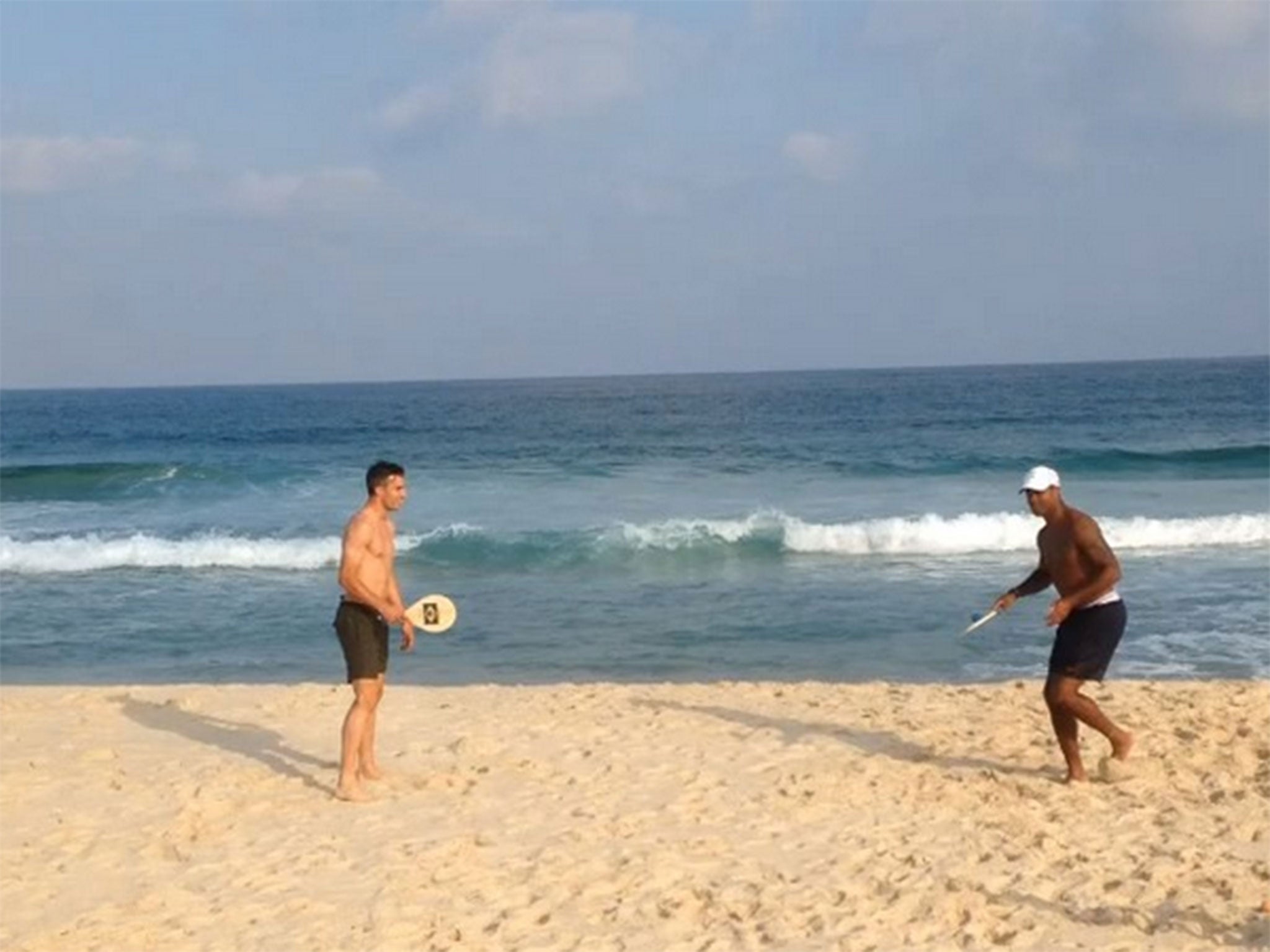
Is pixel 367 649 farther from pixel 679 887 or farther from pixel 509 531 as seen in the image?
pixel 509 531

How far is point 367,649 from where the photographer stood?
22.2ft

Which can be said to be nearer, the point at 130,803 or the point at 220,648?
the point at 130,803

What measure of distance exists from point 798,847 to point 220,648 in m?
8.29

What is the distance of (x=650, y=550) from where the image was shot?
62.0 ft

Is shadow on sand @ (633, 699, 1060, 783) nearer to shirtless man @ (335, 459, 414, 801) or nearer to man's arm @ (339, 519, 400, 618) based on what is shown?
shirtless man @ (335, 459, 414, 801)

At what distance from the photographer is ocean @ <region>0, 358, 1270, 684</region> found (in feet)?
39.8

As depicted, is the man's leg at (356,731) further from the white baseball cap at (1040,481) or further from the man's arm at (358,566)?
the white baseball cap at (1040,481)

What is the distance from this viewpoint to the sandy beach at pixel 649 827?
516 centimetres

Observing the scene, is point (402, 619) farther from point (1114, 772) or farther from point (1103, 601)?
point (1114, 772)

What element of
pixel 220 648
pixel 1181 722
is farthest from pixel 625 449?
pixel 1181 722

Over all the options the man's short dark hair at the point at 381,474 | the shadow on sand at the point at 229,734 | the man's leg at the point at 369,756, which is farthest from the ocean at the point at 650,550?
the man's short dark hair at the point at 381,474

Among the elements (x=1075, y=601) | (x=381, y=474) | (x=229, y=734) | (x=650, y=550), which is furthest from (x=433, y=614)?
(x=650, y=550)

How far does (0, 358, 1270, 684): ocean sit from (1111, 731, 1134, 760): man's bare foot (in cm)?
398

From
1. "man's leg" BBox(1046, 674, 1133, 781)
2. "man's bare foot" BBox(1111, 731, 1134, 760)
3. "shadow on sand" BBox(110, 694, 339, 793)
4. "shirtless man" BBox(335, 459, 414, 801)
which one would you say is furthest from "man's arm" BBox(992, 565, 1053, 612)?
"shadow on sand" BBox(110, 694, 339, 793)
